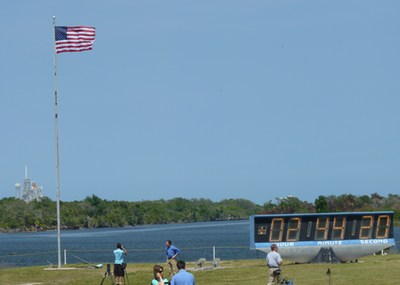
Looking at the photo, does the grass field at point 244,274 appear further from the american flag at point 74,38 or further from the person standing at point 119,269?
the american flag at point 74,38

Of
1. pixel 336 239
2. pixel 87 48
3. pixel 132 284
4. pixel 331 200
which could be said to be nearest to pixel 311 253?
pixel 336 239

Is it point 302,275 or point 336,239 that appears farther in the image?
point 336,239

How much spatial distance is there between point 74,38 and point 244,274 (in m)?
14.4

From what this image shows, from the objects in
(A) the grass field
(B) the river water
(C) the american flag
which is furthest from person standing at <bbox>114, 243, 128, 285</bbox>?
(B) the river water

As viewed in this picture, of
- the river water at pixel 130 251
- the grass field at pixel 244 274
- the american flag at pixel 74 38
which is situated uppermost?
the american flag at pixel 74 38

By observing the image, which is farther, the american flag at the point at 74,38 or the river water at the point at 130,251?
the river water at the point at 130,251

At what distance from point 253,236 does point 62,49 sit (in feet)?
42.2

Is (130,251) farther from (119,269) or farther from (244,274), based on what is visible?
(119,269)

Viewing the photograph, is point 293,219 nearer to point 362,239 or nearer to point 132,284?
point 362,239

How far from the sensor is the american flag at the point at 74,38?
46.1 metres

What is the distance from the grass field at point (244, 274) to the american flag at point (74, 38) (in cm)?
1053

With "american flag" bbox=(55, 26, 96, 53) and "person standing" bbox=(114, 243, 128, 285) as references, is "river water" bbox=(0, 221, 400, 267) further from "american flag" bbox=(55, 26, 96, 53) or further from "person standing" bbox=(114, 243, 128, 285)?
"person standing" bbox=(114, 243, 128, 285)

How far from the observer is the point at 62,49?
154ft

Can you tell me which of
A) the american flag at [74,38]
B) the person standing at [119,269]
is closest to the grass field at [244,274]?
the person standing at [119,269]
